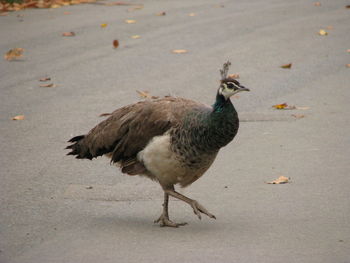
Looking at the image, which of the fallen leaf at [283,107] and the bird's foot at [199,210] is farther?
the fallen leaf at [283,107]

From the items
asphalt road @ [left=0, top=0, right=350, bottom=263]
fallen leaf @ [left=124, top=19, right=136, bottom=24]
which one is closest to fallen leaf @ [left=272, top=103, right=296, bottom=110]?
asphalt road @ [left=0, top=0, right=350, bottom=263]

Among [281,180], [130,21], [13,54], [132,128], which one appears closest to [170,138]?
[132,128]

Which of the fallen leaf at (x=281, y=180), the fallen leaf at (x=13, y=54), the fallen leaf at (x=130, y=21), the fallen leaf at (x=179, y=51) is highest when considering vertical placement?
the fallen leaf at (x=281, y=180)

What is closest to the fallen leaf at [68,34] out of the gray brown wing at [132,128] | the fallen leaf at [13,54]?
the fallen leaf at [13,54]

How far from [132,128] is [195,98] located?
140 inches

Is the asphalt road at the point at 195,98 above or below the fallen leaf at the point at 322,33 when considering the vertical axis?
above

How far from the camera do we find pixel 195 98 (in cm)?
952

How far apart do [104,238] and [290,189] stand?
186 cm

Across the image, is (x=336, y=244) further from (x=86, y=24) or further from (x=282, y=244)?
(x=86, y=24)

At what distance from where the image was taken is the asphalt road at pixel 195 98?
5336 millimetres

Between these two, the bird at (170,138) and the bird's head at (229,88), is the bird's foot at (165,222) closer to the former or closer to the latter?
the bird at (170,138)

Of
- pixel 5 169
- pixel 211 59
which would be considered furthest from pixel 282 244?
pixel 211 59

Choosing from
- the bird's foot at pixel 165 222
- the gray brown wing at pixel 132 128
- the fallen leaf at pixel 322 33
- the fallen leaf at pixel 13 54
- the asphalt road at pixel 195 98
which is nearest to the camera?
the asphalt road at pixel 195 98

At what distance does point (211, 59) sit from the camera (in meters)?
11.6
